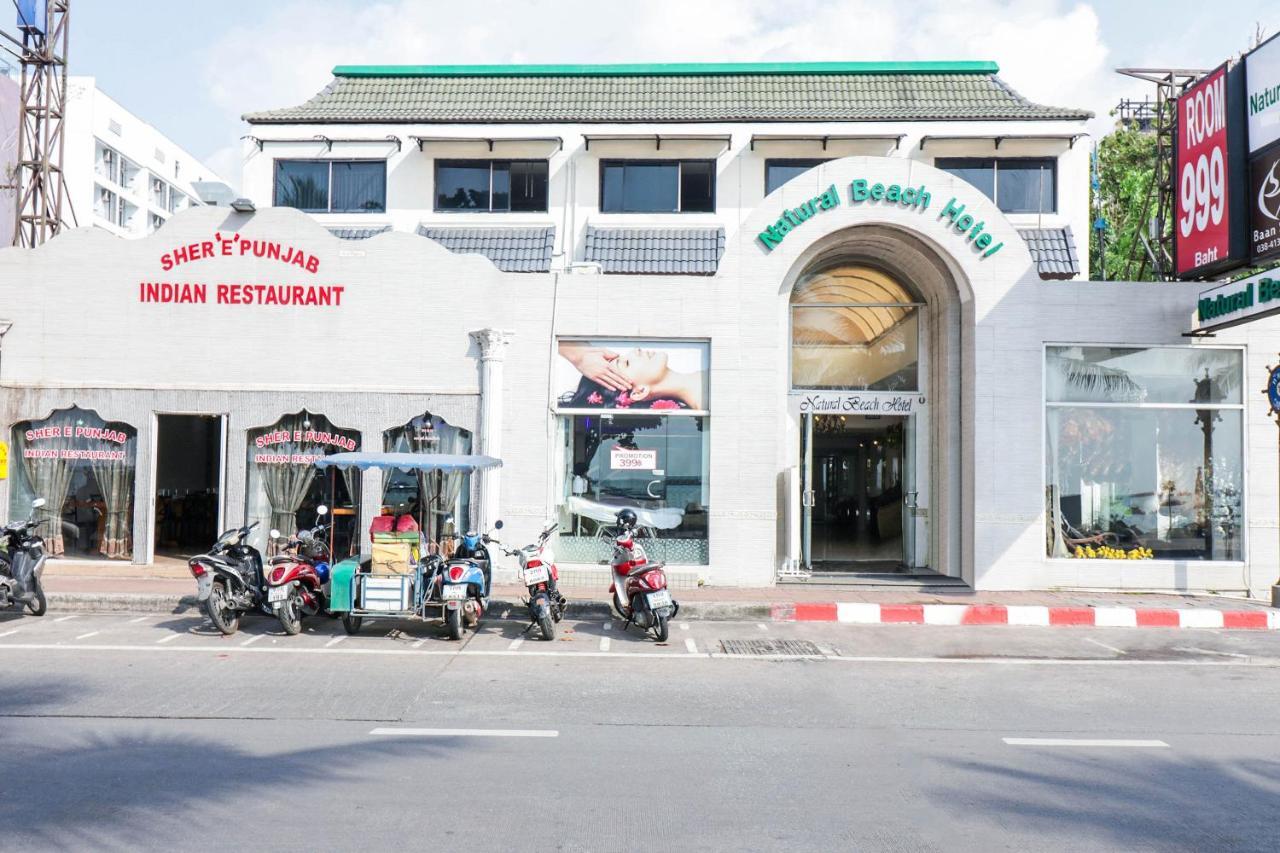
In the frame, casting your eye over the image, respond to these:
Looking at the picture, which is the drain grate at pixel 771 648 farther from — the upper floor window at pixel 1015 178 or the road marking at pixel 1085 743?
the upper floor window at pixel 1015 178

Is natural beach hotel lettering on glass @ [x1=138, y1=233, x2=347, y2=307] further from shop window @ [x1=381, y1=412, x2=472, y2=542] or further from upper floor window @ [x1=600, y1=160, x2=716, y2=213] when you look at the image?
upper floor window @ [x1=600, y1=160, x2=716, y2=213]

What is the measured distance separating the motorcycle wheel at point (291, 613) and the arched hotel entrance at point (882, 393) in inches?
315

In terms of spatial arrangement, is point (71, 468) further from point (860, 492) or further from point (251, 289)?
point (860, 492)

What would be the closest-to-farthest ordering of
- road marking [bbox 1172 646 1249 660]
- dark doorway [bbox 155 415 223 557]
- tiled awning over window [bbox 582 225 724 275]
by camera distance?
road marking [bbox 1172 646 1249 660] < dark doorway [bbox 155 415 223 557] < tiled awning over window [bbox 582 225 724 275]

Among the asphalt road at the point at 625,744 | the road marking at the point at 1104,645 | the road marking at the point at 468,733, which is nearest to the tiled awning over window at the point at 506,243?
the asphalt road at the point at 625,744

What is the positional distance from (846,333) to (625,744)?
11.3 meters

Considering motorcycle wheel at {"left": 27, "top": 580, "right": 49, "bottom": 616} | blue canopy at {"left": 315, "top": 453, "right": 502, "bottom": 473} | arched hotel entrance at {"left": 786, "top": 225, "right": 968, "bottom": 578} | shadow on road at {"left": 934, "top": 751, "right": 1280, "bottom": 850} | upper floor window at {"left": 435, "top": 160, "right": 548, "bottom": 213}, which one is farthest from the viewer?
upper floor window at {"left": 435, "top": 160, "right": 548, "bottom": 213}

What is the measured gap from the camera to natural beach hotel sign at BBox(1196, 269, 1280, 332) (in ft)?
41.8

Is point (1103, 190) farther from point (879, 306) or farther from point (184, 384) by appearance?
point (184, 384)

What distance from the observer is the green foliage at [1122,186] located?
27609mm

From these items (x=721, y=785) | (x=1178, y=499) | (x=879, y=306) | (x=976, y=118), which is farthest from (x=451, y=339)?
(x=976, y=118)

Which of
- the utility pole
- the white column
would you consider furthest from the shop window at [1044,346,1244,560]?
the utility pole

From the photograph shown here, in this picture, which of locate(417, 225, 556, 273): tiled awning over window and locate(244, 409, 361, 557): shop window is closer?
locate(244, 409, 361, 557): shop window

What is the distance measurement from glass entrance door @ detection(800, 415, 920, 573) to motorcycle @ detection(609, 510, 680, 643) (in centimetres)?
537
